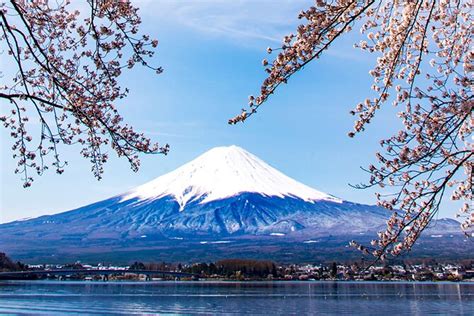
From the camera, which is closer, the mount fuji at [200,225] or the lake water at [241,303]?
the lake water at [241,303]

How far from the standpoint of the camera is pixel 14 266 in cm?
5853

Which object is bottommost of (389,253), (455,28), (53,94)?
(389,253)

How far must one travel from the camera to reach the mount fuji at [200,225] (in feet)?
299

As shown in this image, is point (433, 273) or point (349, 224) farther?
point (349, 224)

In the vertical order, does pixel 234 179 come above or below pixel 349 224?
above

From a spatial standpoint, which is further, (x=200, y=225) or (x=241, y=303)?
(x=200, y=225)

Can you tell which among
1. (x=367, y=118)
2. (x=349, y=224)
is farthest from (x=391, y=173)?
(x=349, y=224)

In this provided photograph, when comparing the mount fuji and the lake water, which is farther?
the mount fuji

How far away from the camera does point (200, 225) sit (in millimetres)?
122562

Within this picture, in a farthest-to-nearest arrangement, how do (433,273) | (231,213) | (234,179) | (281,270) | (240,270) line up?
(234,179) < (231,213) < (281,270) < (240,270) < (433,273)

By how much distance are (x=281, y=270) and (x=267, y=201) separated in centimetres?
6600

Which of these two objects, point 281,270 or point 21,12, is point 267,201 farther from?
point 21,12

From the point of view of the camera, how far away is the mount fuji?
9125 cm

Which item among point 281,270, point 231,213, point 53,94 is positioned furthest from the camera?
point 231,213
